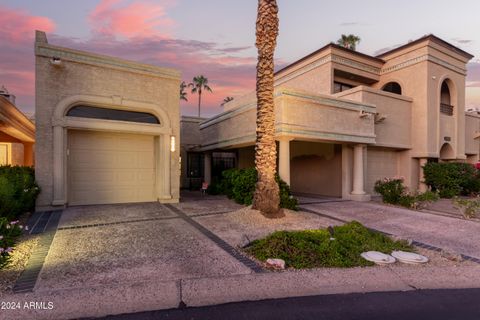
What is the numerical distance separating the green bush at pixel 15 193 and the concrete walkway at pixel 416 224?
31.6ft

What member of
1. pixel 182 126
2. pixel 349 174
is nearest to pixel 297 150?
pixel 349 174

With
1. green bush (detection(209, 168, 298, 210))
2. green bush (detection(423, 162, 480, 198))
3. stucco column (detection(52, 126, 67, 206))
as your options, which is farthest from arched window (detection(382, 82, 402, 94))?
stucco column (detection(52, 126, 67, 206))

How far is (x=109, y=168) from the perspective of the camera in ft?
37.0

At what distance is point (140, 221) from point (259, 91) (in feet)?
18.1

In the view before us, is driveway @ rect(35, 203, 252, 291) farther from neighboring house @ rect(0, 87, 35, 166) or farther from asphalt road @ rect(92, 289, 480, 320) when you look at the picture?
neighboring house @ rect(0, 87, 35, 166)

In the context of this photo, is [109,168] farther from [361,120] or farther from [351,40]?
[351,40]

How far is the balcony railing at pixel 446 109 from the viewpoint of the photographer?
707 inches

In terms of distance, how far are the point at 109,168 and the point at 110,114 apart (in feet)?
7.30

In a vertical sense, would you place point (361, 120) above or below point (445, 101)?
below

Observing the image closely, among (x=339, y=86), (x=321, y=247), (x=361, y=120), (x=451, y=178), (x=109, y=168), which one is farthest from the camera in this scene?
(x=339, y=86)

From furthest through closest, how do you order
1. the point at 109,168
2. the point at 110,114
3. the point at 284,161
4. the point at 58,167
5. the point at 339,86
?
the point at 339,86, the point at 284,161, the point at 109,168, the point at 110,114, the point at 58,167

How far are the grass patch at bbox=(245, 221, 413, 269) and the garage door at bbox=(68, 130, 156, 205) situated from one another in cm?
773

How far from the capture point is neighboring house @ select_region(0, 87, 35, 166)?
479 inches

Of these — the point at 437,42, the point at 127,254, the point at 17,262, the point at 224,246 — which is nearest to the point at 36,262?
the point at 17,262
